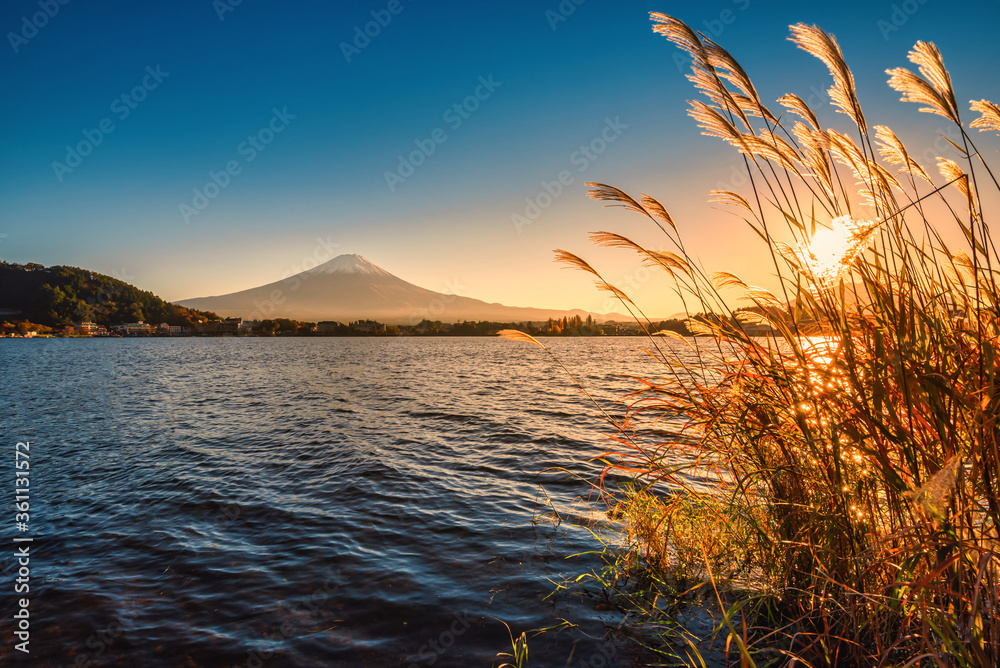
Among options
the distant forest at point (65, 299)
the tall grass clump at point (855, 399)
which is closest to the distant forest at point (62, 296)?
the distant forest at point (65, 299)

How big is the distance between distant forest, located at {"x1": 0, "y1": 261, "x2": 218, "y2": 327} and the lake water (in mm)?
167873

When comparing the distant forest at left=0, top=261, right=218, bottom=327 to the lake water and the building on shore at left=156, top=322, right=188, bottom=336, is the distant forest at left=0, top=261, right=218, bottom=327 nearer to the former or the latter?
the building on shore at left=156, top=322, right=188, bottom=336

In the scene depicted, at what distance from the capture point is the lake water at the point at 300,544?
400 centimetres

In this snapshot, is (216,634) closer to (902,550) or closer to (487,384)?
(902,550)

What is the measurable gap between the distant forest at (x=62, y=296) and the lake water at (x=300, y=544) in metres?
168

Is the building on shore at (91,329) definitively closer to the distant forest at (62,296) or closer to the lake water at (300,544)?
the distant forest at (62,296)

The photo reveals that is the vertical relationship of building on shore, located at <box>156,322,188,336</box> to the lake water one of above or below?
above

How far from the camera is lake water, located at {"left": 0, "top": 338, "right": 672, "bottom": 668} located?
4.00m

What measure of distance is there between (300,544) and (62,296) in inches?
7100

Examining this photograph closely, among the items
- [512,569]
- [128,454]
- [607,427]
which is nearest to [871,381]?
[512,569]

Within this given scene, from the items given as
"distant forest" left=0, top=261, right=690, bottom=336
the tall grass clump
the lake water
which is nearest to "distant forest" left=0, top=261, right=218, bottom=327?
"distant forest" left=0, top=261, right=690, bottom=336

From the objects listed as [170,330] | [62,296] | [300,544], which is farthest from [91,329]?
[300,544]

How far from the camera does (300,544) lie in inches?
242

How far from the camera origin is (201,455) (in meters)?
11.1
